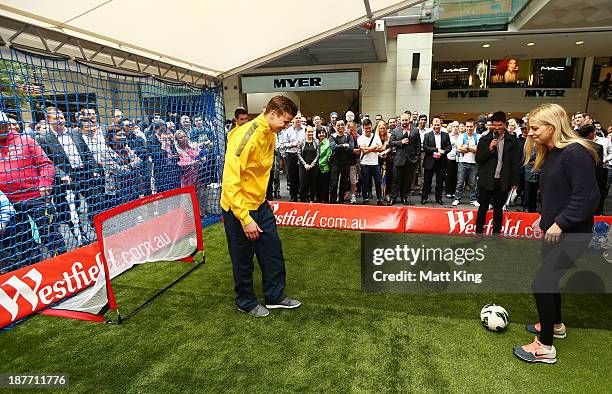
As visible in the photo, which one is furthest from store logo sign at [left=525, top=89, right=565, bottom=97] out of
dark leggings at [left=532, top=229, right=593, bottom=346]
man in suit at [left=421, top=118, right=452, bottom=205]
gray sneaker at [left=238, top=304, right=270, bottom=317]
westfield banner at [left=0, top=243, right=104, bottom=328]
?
westfield banner at [left=0, top=243, right=104, bottom=328]

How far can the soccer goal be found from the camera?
3553 millimetres

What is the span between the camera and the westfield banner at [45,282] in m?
3.49

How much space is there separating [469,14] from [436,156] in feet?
27.3

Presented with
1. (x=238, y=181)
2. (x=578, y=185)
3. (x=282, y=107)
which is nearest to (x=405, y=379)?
(x=578, y=185)

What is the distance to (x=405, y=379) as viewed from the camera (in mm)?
2697

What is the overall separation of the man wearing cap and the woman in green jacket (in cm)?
517

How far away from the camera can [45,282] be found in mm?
3844

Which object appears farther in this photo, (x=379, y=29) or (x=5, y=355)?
(x=379, y=29)

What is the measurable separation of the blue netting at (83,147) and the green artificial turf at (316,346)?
62.8 inches

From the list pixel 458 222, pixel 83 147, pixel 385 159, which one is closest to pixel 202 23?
pixel 83 147

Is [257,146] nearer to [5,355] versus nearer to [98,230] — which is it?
[98,230]

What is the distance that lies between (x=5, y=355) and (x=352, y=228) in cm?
489

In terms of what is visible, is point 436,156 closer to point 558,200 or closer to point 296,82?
point 558,200

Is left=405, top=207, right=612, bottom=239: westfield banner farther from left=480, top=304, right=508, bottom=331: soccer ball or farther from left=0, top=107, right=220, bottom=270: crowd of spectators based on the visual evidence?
left=0, top=107, right=220, bottom=270: crowd of spectators
